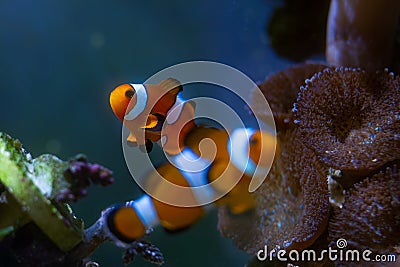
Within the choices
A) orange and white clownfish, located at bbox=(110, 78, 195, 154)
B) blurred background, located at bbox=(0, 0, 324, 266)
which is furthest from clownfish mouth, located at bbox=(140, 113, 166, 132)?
blurred background, located at bbox=(0, 0, 324, 266)

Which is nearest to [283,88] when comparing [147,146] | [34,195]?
[147,146]

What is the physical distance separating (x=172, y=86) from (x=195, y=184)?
310mm

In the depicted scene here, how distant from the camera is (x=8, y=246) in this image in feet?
3.12

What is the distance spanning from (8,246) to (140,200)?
12.8 inches

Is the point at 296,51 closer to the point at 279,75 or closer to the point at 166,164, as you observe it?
the point at 279,75

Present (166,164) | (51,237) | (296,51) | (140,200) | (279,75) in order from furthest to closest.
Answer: (296,51), (279,75), (166,164), (140,200), (51,237)

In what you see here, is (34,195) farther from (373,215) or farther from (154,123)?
(373,215)

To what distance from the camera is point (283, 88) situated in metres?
1.46

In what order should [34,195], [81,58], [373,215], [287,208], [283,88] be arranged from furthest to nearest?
1. [81,58]
2. [283,88]
3. [287,208]
4. [373,215]
5. [34,195]

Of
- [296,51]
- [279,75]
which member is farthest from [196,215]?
[296,51]

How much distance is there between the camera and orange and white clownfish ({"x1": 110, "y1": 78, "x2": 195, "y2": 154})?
3.98 feet

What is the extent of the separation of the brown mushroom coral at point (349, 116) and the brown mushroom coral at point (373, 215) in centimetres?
5

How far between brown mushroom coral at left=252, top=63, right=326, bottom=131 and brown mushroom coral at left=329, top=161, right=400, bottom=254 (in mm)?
429
